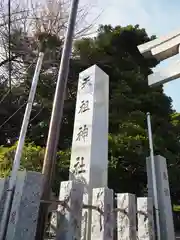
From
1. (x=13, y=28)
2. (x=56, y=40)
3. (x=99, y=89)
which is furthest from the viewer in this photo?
(x=13, y=28)

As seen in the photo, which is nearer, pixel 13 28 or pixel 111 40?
pixel 13 28

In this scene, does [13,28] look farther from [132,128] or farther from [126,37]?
[126,37]

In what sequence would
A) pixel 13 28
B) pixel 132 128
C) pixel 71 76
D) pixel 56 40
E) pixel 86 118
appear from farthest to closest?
pixel 71 76 → pixel 132 128 → pixel 13 28 → pixel 56 40 → pixel 86 118

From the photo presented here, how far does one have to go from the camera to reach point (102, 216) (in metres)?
2.60

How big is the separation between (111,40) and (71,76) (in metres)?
2.83

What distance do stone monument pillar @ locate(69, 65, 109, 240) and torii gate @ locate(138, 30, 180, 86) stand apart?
3.00ft

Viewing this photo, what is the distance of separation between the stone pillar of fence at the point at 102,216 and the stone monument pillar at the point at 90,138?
256mm

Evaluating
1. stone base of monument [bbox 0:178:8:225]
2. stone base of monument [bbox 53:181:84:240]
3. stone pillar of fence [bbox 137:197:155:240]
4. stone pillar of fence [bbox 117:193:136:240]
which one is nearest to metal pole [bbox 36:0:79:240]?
stone base of monument [bbox 53:181:84:240]

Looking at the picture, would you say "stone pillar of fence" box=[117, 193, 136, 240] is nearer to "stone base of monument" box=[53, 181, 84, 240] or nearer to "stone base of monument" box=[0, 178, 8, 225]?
"stone base of monument" box=[53, 181, 84, 240]

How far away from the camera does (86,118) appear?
3.79 meters

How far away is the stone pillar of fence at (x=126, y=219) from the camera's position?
2910mm

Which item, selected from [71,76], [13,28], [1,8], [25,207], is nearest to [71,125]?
[71,76]

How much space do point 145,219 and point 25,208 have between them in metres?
1.88

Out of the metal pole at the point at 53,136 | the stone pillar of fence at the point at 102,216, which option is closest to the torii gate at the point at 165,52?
the metal pole at the point at 53,136
